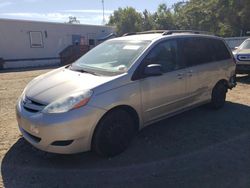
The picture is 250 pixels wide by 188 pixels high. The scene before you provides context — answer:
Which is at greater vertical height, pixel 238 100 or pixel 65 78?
pixel 65 78

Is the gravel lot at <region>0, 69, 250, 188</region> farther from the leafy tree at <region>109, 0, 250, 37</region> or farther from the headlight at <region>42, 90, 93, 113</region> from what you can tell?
the leafy tree at <region>109, 0, 250, 37</region>

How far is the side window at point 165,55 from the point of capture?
4809 millimetres

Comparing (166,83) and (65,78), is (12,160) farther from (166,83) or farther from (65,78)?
(166,83)

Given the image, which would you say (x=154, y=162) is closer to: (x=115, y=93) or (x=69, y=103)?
(x=115, y=93)

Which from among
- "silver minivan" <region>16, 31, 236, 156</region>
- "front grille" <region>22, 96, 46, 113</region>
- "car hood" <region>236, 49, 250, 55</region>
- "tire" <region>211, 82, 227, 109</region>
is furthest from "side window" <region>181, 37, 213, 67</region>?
"car hood" <region>236, 49, 250, 55</region>

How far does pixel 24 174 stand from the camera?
3818 mm

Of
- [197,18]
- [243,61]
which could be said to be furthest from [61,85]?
[197,18]

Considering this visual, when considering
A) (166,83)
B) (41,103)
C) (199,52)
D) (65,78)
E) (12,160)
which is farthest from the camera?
(199,52)

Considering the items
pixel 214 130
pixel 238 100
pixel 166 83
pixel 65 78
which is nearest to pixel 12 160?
pixel 65 78

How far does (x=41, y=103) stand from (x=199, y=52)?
3447mm

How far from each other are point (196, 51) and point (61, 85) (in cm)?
295

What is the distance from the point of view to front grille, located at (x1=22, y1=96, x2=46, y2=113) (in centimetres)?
391

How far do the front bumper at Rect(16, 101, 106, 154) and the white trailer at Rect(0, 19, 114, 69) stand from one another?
747 inches

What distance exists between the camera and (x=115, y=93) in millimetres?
4117
